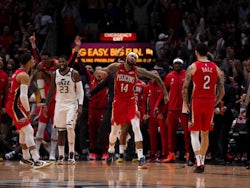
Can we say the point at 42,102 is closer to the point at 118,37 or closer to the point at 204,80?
the point at 204,80

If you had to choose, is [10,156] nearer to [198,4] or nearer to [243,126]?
[243,126]

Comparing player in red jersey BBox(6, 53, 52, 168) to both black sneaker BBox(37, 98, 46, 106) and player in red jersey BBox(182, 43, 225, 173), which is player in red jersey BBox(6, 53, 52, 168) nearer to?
player in red jersey BBox(182, 43, 225, 173)

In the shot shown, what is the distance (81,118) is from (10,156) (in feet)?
6.51

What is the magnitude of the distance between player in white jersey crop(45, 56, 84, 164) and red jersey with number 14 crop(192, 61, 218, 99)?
10.9ft

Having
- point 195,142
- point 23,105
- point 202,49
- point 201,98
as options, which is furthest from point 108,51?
point 195,142

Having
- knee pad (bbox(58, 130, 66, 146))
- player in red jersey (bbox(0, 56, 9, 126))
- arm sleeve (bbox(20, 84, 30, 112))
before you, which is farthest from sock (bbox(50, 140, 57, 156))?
arm sleeve (bbox(20, 84, 30, 112))

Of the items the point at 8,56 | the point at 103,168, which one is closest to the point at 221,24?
the point at 8,56

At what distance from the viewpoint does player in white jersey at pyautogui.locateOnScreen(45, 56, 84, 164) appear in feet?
58.2

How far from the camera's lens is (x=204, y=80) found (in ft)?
50.0

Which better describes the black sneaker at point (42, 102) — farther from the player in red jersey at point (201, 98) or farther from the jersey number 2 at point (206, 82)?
the jersey number 2 at point (206, 82)

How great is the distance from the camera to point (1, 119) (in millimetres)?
20750

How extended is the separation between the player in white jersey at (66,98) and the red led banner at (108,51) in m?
6.04

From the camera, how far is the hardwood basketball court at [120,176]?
1218cm

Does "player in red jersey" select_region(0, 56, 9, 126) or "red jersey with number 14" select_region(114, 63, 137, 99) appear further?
"player in red jersey" select_region(0, 56, 9, 126)
